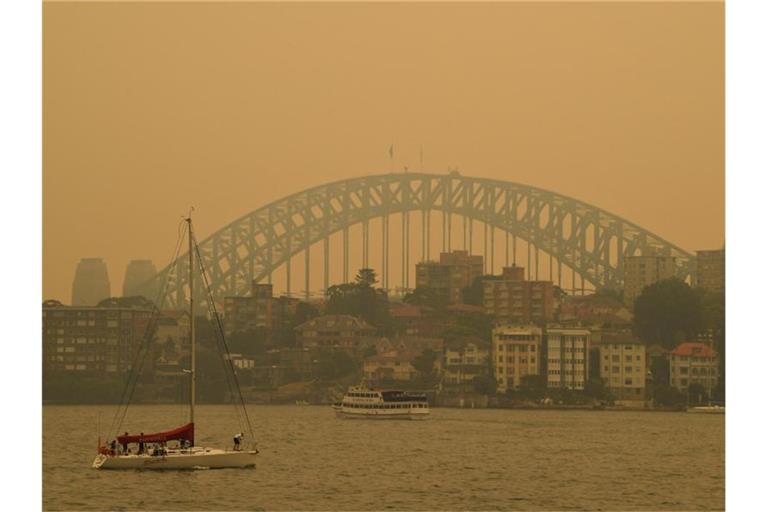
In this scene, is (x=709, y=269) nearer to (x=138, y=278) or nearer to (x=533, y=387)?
(x=533, y=387)

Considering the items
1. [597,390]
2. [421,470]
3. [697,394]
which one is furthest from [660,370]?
[421,470]

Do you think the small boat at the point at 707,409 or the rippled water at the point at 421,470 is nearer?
the rippled water at the point at 421,470

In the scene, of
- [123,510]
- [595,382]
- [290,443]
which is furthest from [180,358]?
[123,510]

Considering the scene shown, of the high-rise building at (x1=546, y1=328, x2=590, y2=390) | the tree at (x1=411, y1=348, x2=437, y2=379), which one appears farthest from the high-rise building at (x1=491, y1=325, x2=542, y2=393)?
the tree at (x1=411, y1=348, x2=437, y2=379)

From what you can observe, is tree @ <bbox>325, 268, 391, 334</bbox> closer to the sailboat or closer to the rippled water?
the rippled water

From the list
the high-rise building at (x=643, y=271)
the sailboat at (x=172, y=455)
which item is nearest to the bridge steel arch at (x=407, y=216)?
the high-rise building at (x=643, y=271)

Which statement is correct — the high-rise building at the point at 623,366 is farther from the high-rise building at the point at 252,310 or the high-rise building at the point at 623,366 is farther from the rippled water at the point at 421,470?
the rippled water at the point at 421,470
